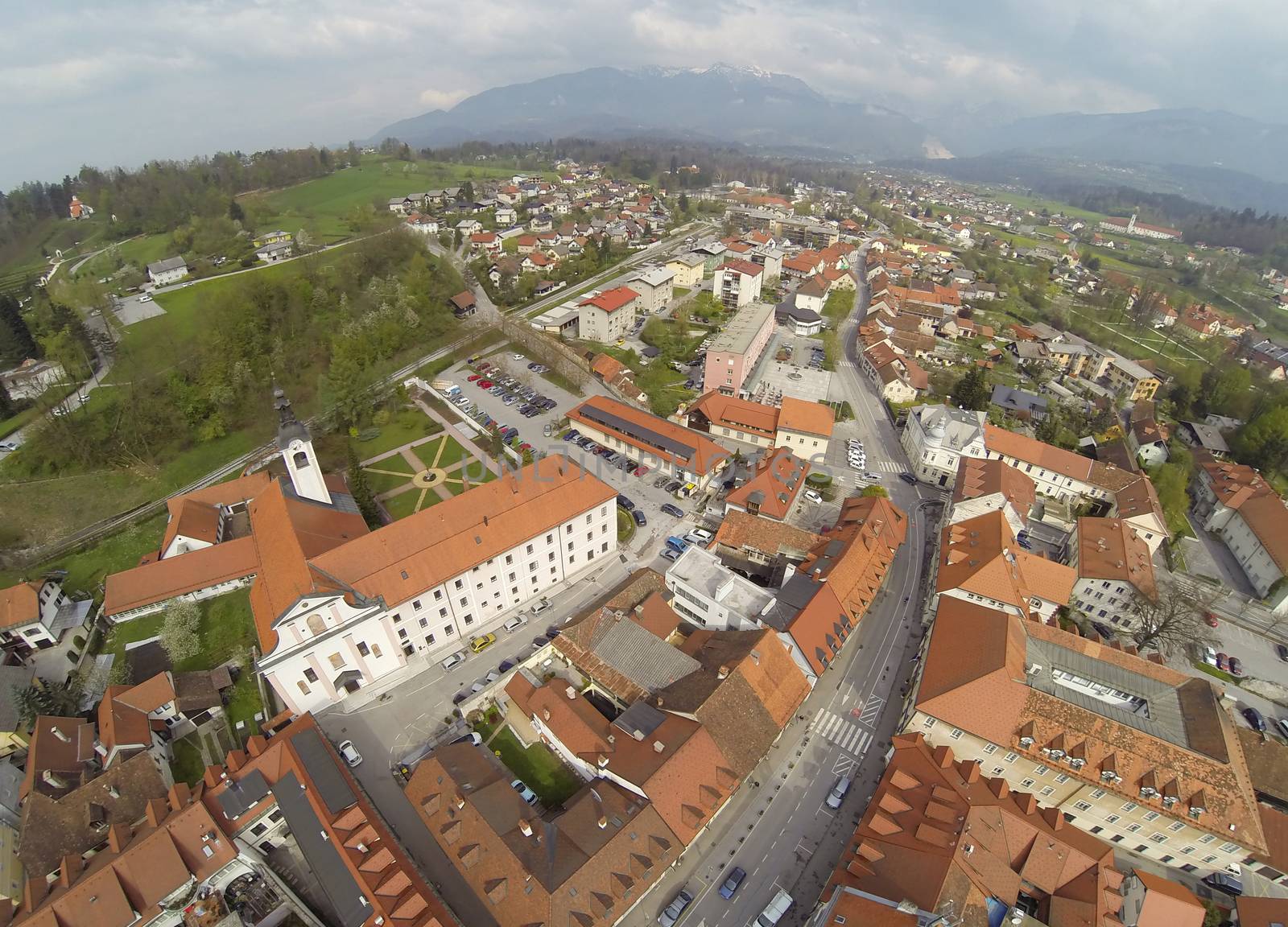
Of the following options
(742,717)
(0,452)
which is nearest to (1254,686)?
(742,717)

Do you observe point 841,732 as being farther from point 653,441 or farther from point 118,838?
point 118,838

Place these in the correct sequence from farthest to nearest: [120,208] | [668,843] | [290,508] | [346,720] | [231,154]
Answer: [231,154] → [120,208] → [290,508] → [346,720] → [668,843]

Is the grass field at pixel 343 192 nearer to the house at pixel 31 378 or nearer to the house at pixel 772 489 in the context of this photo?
the house at pixel 31 378

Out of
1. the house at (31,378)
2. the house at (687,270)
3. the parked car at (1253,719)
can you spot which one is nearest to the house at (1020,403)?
the parked car at (1253,719)

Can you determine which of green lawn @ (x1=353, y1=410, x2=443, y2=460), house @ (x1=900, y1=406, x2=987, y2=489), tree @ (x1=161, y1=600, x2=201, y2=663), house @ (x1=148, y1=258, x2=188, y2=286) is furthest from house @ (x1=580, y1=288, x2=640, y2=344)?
house @ (x1=148, y1=258, x2=188, y2=286)

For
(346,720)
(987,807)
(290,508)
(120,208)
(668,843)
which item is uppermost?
(120,208)

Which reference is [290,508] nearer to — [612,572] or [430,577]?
[430,577]
